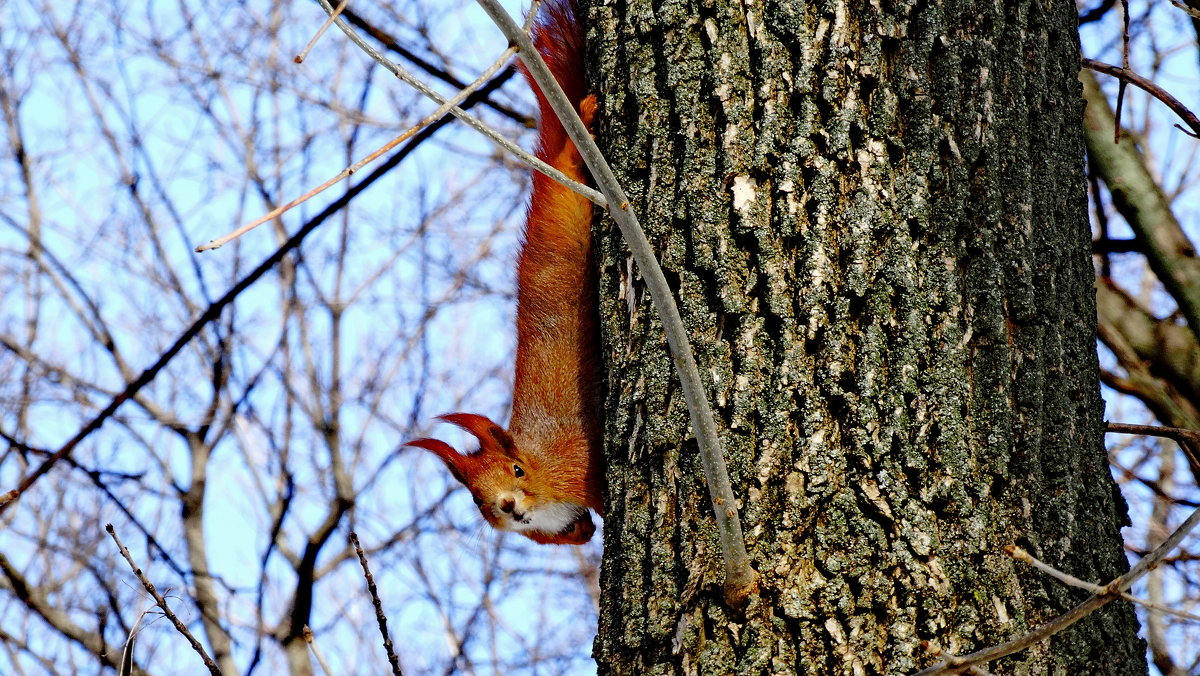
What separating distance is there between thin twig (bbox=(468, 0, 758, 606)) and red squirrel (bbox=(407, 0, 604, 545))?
0.99 meters

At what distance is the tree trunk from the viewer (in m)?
1.63

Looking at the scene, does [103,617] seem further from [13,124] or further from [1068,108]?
[13,124]

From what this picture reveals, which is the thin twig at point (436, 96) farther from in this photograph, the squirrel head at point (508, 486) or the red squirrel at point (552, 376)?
the squirrel head at point (508, 486)

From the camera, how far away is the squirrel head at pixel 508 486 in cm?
315

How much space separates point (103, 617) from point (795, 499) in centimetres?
285

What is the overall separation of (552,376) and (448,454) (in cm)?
53

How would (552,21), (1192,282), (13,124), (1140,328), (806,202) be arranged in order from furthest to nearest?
(13,124) → (1140,328) → (1192,282) → (552,21) → (806,202)

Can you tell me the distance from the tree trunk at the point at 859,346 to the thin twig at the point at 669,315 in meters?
0.09

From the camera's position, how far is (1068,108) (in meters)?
2.01

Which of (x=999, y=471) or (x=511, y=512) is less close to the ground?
(x=511, y=512)

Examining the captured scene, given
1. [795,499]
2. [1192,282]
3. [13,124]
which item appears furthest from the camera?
[13,124]

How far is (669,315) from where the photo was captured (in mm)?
1356

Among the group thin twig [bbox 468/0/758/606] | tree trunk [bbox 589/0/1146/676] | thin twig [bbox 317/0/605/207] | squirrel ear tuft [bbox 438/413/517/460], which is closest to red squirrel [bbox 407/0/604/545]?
squirrel ear tuft [bbox 438/413/517/460]

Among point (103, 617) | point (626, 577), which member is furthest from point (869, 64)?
point (103, 617)
